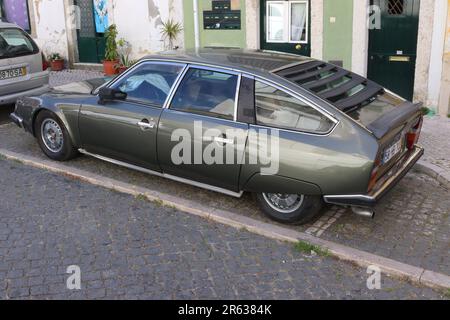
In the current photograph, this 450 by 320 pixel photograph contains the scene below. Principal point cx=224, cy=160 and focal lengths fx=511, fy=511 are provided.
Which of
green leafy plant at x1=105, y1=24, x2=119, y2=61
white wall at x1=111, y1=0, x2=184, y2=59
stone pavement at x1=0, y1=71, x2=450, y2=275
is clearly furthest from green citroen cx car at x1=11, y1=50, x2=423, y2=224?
green leafy plant at x1=105, y1=24, x2=119, y2=61

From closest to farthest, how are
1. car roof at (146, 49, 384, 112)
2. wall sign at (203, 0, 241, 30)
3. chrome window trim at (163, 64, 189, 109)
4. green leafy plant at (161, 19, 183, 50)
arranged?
1. car roof at (146, 49, 384, 112)
2. chrome window trim at (163, 64, 189, 109)
3. wall sign at (203, 0, 241, 30)
4. green leafy plant at (161, 19, 183, 50)

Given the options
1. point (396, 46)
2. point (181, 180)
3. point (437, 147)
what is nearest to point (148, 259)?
point (181, 180)

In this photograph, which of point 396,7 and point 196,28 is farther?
point 196,28

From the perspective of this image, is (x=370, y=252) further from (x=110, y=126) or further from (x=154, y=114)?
(x=110, y=126)

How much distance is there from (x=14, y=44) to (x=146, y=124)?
4.56 metres

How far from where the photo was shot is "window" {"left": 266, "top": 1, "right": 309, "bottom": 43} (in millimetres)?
10055

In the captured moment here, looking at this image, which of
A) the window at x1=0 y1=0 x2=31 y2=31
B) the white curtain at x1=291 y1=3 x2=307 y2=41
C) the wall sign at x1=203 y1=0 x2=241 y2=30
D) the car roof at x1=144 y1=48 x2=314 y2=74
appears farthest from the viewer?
the window at x1=0 y1=0 x2=31 y2=31

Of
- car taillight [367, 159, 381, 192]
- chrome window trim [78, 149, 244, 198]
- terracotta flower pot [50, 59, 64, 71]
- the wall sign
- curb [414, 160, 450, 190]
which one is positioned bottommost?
curb [414, 160, 450, 190]

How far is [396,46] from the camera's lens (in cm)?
909

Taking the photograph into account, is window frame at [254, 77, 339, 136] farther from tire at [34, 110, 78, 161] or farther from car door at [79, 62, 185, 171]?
tire at [34, 110, 78, 161]

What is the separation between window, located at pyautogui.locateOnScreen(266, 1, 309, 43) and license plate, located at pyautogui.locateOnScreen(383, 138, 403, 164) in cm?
556

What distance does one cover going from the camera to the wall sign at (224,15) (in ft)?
34.7

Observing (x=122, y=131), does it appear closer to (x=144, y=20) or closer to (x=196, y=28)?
(x=196, y=28)

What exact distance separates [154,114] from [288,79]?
1.49m
